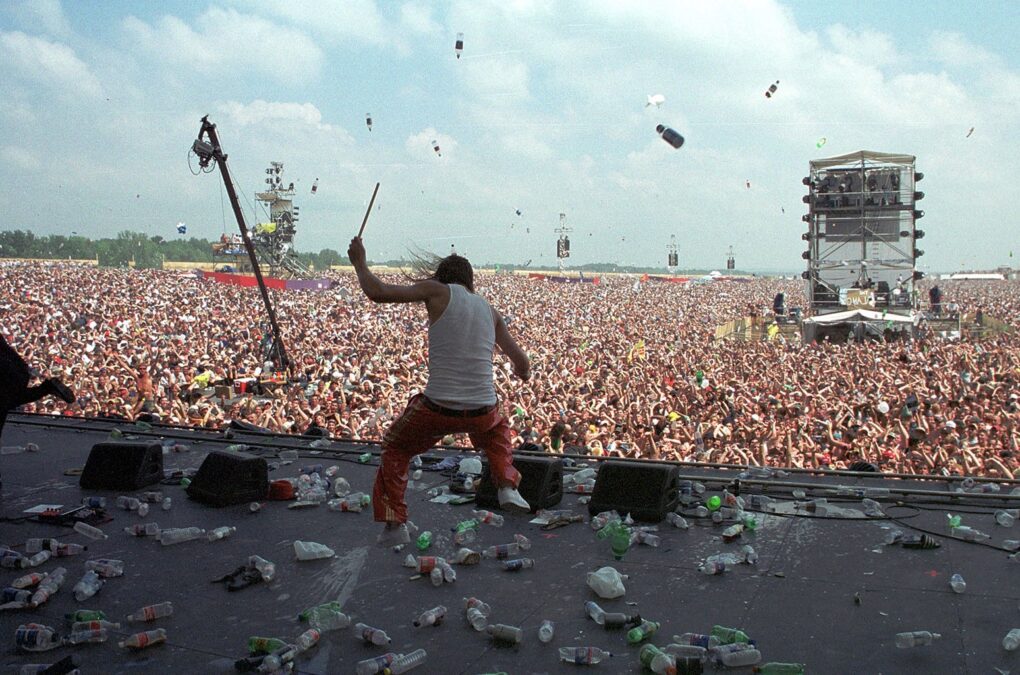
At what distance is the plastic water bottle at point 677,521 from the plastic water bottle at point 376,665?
6.58ft

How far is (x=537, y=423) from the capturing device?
10219 millimetres

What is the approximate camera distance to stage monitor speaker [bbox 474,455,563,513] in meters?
4.36

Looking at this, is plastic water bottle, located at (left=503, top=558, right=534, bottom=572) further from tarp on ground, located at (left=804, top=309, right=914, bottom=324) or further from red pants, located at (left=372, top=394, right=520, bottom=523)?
tarp on ground, located at (left=804, top=309, right=914, bottom=324)

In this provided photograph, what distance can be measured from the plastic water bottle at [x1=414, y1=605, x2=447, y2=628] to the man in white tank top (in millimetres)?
563

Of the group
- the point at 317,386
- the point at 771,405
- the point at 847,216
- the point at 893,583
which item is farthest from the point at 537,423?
the point at 847,216

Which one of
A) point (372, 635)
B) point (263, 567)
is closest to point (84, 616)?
point (263, 567)

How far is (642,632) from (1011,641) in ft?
3.79

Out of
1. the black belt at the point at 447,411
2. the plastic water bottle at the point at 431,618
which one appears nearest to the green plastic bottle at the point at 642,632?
the plastic water bottle at the point at 431,618

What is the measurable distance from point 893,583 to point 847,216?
25.5 metres

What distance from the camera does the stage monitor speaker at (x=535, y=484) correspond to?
4.36 meters

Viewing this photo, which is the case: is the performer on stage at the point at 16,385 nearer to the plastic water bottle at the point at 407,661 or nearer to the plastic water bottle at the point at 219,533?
the plastic water bottle at the point at 219,533

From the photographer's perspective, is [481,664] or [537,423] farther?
[537,423]

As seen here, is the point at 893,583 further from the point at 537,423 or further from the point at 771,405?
the point at 771,405

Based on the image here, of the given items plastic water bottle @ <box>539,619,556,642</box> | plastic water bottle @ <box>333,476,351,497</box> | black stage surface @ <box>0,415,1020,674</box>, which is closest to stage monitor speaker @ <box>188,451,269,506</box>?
black stage surface @ <box>0,415,1020,674</box>
